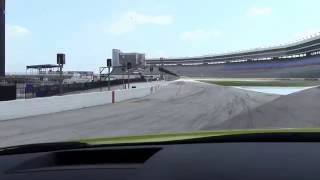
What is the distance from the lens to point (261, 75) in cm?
16838

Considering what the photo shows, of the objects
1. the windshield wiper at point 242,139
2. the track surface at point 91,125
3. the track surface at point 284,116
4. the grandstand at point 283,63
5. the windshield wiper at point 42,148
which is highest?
the grandstand at point 283,63

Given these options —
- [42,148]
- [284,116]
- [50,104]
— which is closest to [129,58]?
[50,104]

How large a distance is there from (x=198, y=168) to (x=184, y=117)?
78.0ft

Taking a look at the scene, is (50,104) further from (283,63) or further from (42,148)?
(283,63)

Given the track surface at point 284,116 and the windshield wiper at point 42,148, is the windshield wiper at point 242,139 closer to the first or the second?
the windshield wiper at point 42,148

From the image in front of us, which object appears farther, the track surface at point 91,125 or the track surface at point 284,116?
the track surface at point 284,116

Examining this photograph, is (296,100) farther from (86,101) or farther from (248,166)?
(248,166)

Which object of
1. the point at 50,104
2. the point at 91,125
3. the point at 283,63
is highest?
the point at 283,63

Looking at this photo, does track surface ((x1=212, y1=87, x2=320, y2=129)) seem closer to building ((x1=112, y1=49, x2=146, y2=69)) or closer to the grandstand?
the grandstand

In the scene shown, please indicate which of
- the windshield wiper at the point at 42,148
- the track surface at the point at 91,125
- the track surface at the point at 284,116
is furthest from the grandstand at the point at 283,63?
the windshield wiper at the point at 42,148

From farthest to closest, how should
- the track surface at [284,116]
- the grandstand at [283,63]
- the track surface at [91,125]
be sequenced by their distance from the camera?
the grandstand at [283,63] → the track surface at [284,116] → the track surface at [91,125]

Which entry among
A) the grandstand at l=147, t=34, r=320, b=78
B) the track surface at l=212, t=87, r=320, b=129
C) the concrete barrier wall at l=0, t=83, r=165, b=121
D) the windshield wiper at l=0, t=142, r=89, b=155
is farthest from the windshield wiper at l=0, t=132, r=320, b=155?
the grandstand at l=147, t=34, r=320, b=78

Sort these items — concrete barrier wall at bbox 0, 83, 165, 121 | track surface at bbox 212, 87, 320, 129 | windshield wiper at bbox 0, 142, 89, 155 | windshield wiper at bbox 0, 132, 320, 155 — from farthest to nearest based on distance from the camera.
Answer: concrete barrier wall at bbox 0, 83, 165, 121, track surface at bbox 212, 87, 320, 129, windshield wiper at bbox 0, 142, 89, 155, windshield wiper at bbox 0, 132, 320, 155

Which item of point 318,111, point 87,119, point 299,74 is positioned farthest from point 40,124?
point 299,74
